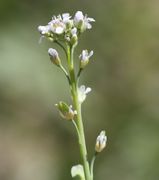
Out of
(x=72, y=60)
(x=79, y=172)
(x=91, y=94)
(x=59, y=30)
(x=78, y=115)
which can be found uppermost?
(x=91, y=94)

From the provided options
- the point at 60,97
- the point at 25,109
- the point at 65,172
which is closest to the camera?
the point at 65,172

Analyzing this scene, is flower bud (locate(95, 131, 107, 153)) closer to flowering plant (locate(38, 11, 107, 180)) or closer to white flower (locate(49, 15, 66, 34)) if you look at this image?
flowering plant (locate(38, 11, 107, 180))

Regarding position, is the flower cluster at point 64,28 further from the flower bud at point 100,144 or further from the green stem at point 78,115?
the flower bud at point 100,144

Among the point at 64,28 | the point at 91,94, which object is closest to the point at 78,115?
the point at 64,28

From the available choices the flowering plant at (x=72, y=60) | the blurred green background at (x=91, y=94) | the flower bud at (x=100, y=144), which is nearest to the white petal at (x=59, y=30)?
the flowering plant at (x=72, y=60)

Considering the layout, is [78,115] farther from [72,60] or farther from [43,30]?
[43,30]

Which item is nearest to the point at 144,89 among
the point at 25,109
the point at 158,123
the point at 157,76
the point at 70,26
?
the point at 157,76

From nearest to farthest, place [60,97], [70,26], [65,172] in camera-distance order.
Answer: [70,26] < [65,172] < [60,97]

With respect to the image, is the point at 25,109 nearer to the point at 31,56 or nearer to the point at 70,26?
Result: the point at 31,56
